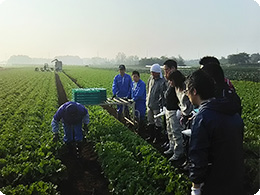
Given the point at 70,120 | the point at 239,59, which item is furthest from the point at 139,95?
the point at 239,59

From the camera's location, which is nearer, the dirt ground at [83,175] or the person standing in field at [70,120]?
the dirt ground at [83,175]

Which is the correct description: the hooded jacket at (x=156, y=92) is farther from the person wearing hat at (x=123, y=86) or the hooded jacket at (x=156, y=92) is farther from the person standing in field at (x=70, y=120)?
the person wearing hat at (x=123, y=86)

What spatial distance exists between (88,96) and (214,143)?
546 centimetres

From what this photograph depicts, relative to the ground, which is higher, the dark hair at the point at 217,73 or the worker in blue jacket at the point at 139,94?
the dark hair at the point at 217,73

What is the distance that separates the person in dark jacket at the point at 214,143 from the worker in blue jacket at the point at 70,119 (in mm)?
3543

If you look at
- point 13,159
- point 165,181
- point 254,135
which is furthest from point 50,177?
point 254,135

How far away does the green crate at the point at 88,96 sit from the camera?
23.9ft

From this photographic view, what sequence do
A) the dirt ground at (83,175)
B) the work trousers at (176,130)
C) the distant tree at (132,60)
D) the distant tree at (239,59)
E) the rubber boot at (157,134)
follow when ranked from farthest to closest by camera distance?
the distant tree at (132,60) → the distant tree at (239,59) → the rubber boot at (157,134) → the work trousers at (176,130) → the dirt ground at (83,175)

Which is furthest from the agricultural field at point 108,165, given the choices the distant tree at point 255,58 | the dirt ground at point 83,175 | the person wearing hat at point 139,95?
the distant tree at point 255,58

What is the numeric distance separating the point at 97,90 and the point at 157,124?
1951mm

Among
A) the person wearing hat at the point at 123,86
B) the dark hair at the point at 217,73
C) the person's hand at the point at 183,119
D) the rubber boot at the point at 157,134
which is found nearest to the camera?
the dark hair at the point at 217,73

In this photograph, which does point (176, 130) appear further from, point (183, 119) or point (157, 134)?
point (157, 134)

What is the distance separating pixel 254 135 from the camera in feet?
23.4

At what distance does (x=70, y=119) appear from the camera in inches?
218
